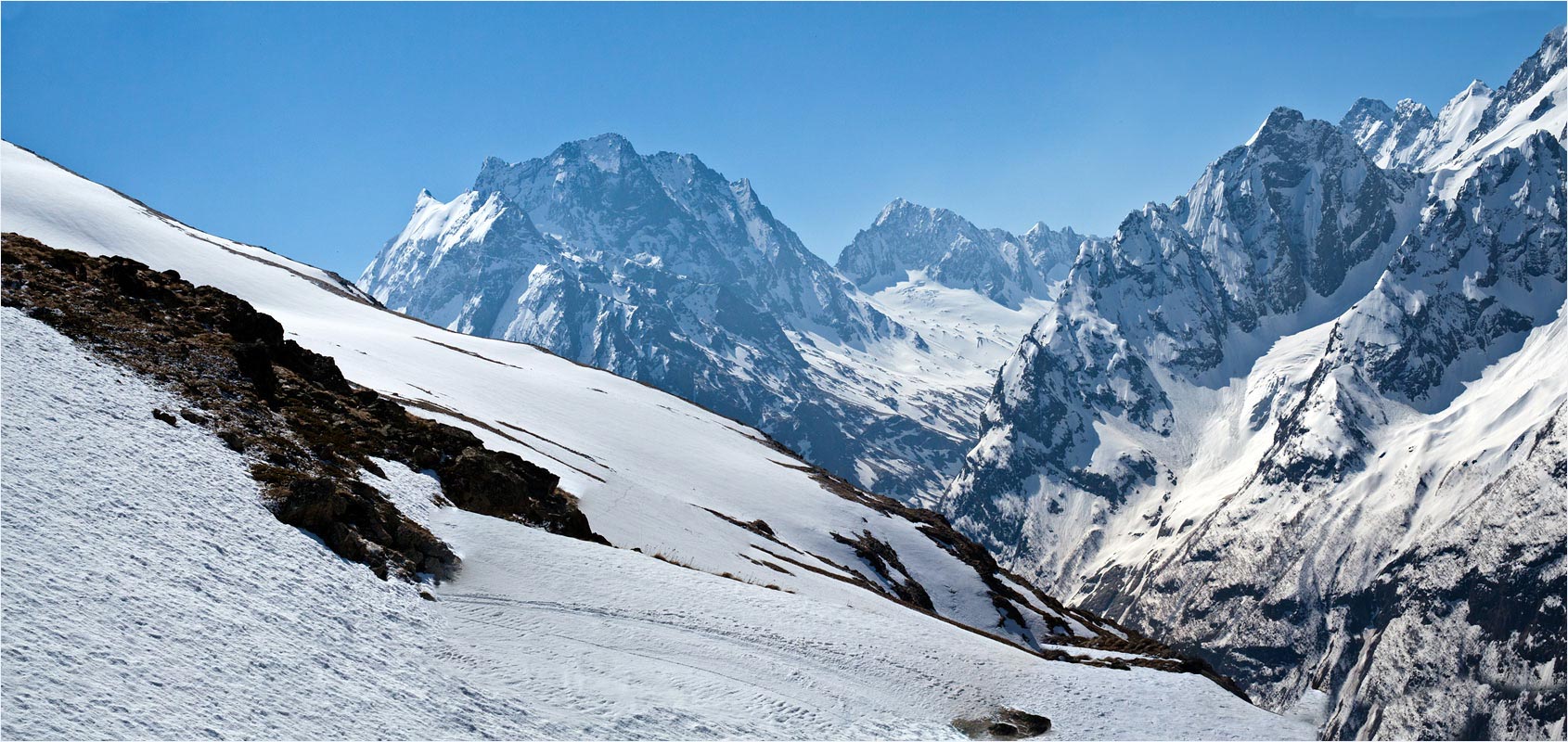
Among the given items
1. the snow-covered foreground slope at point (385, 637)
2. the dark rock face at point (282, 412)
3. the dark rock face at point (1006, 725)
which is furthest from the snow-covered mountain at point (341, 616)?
the dark rock face at point (1006, 725)

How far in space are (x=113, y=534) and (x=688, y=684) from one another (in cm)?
1460

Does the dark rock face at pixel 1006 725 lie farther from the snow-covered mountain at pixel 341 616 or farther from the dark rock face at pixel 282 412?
the dark rock face at pixel 282 412

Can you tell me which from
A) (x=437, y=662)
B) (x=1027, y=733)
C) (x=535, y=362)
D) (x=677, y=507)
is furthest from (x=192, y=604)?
(x=535, y=362)

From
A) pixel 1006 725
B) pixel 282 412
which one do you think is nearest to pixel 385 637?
pixel 282 412

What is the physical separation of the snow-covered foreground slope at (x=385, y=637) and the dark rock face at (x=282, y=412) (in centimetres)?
104

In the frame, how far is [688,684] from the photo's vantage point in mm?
27875

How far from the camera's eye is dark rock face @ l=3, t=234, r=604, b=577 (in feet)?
99.8

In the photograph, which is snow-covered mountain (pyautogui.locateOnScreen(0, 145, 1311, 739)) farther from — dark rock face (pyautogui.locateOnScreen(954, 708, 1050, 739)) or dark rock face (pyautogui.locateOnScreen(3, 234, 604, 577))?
dark rock face (pyautogui.locateOnScreen(954, 708, 1050, 739))

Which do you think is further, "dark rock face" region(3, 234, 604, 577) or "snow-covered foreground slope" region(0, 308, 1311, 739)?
"dark rock face" region(3, 234, 604, 577)

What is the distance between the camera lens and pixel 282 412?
37156 mm

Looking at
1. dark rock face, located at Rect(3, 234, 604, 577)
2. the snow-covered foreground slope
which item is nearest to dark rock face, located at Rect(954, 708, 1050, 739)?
the snow-covered foreground slope

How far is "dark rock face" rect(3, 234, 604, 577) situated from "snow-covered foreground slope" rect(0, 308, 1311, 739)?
1.04 m

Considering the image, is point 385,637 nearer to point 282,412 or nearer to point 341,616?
point 341,616

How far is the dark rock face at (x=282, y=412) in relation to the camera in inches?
1198
